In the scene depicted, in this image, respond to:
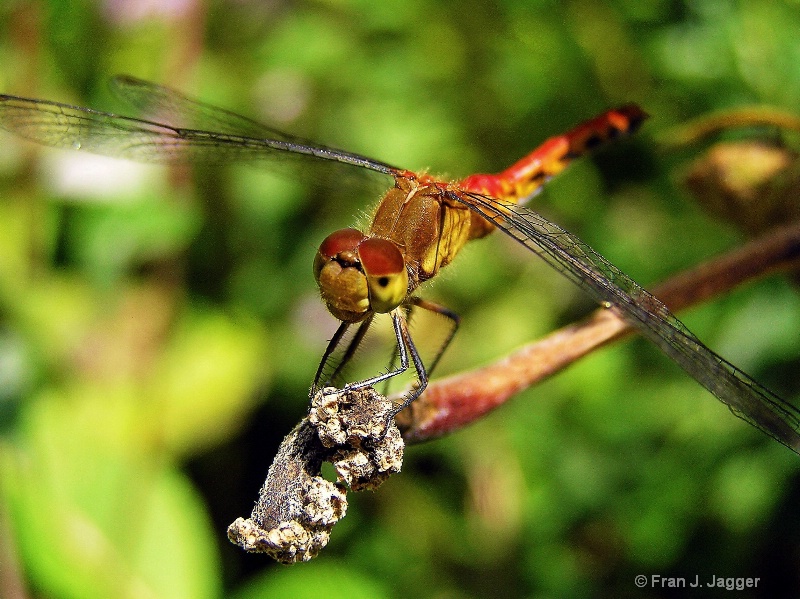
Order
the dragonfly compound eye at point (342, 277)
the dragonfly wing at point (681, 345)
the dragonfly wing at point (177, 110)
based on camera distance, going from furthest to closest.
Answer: the dragonfly wing at point (177, 110), the dragonfly compound eye at point (342, 277), the dragonfly wing at point (681, 345)

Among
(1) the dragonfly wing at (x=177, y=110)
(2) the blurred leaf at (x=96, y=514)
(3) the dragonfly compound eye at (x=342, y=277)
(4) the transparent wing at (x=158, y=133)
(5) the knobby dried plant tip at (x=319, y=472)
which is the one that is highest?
(1) the dragonfly wing at (x=177, y=110)

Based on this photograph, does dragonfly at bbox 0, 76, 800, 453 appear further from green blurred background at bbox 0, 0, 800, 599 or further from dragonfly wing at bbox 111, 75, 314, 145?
green blurred background at bbox 0, 0, 800, 599

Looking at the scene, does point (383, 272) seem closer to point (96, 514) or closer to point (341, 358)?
point (341, 358)

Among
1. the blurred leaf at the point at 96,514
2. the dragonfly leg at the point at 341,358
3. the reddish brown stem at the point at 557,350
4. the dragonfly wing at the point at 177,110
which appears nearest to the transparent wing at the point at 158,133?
the dragonfly wing at the point at 177,110

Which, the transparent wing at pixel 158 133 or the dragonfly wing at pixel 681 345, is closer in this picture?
the dragonfly wing at pixel 681 345

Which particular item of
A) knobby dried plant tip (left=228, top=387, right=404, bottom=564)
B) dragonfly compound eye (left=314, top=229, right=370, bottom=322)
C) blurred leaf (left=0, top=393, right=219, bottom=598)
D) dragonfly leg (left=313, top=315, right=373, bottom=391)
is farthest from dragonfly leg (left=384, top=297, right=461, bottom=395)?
blurred leaf (left=0, top=393, right=219, bottom=598)

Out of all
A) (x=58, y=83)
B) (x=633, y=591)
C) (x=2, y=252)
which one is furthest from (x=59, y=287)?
(x=633, y=591)

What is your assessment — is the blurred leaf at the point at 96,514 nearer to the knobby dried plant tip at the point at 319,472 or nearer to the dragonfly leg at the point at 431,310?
the dragonfly leg at the point at 431,310
